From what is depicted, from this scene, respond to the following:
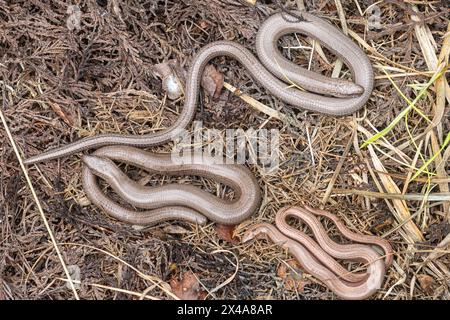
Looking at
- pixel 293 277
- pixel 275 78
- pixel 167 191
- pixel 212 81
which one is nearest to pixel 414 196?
pixel 293 277

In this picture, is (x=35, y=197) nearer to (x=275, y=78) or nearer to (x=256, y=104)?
(x=256, y=104)

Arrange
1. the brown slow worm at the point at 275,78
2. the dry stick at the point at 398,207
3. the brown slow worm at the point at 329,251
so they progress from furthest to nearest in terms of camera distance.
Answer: the brown slow worm at the point at 275,78 → the dry stick at the point at 398,207 → the brown slow worm at the point at 329,251

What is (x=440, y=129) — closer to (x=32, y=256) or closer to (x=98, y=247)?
(x=98, y=247)

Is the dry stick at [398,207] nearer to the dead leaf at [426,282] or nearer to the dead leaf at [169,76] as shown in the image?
the dead leaf at [426,282]

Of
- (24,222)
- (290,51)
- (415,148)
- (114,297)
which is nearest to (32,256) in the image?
(24,222)

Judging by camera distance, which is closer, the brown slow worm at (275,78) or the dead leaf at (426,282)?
the dead leaf at (426,282)

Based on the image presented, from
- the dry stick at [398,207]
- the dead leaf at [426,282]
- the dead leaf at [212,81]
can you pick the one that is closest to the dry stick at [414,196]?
the dry stick at [398,207]

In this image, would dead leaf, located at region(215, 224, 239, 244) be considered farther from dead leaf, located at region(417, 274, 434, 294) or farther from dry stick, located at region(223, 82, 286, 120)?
dead leaf, located at region(417, 274, 434, 294)
